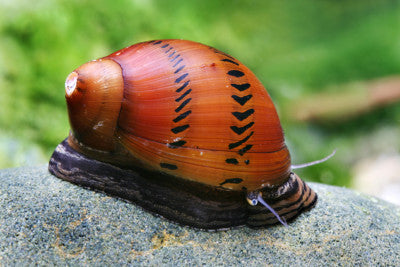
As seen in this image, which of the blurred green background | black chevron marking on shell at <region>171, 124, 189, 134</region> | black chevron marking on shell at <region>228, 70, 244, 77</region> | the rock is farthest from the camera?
the blurred green background

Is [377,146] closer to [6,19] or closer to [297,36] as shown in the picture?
[297,36]

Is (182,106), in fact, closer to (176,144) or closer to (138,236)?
(176,144)

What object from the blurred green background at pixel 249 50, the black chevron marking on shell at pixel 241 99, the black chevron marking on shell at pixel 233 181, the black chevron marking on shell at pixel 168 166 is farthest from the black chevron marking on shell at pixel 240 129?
the blurred green background at pixel 249 50

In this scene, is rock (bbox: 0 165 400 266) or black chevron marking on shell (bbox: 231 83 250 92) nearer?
rock (bbox: 0 165 400 266)

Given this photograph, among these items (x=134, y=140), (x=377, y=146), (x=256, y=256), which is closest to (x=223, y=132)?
(x=134, y=140)

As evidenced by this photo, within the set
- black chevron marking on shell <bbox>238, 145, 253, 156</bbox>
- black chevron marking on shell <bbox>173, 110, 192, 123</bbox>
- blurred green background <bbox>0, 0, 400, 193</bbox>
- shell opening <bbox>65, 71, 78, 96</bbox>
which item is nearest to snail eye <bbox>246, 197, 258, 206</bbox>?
black chevron marking on shell <bbox>238, 145, 253, 156</bbox>

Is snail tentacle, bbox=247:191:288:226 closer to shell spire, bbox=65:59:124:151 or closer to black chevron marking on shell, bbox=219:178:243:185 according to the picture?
black chevron marking on shell, bbox=219:178:243:185

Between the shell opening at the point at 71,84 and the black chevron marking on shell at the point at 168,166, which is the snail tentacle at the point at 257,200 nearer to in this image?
the black chevron marking on shell at the point at 168,166
